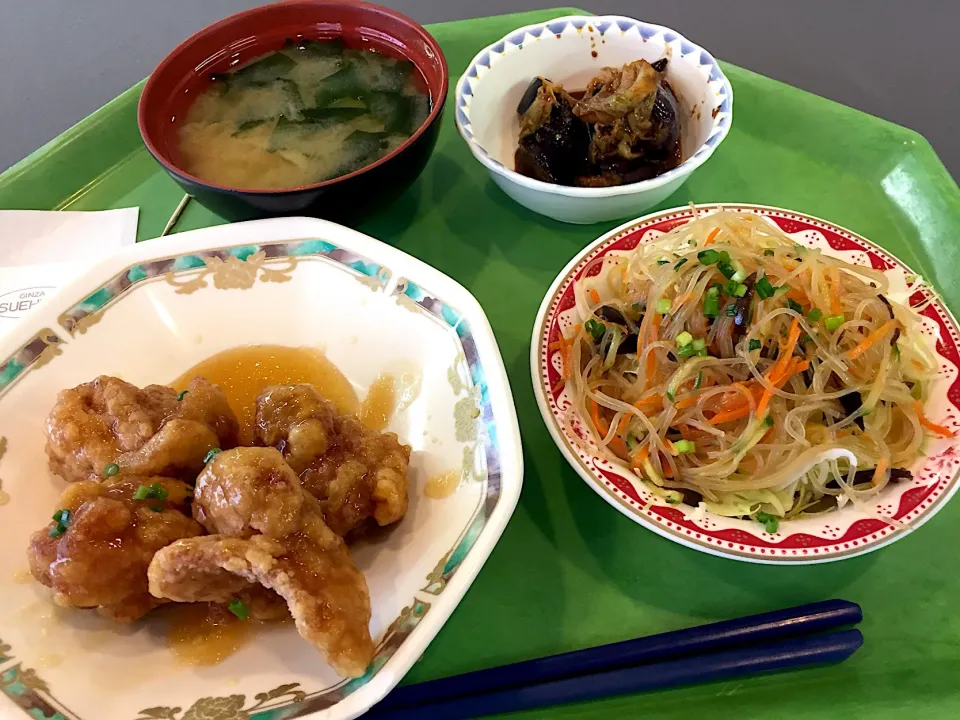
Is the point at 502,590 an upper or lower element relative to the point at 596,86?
lower

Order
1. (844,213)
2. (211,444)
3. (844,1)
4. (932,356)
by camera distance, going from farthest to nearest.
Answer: (844,1)
(844,213)
(932,356)
(211,444)

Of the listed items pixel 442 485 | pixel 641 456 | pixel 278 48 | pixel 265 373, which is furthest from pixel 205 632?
pixel 278 48

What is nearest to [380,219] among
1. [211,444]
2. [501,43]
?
[501,43]

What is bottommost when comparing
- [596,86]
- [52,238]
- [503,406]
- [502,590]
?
[502,590]

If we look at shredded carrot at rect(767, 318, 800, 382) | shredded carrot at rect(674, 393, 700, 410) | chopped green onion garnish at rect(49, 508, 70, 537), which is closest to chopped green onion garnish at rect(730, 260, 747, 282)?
shredded carrot at rect(767, 318, 800, 382)

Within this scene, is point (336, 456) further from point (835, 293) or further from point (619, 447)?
point (835, 293)

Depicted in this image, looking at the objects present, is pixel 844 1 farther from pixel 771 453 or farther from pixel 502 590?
pixel 502 590

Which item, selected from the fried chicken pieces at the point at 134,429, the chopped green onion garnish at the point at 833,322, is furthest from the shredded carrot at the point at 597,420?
the fried chicken pieces at the point at 134,429

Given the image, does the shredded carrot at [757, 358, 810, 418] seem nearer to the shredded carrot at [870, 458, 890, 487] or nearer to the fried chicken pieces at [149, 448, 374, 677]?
the shredded carrot at [870, 458, 890, 487]
